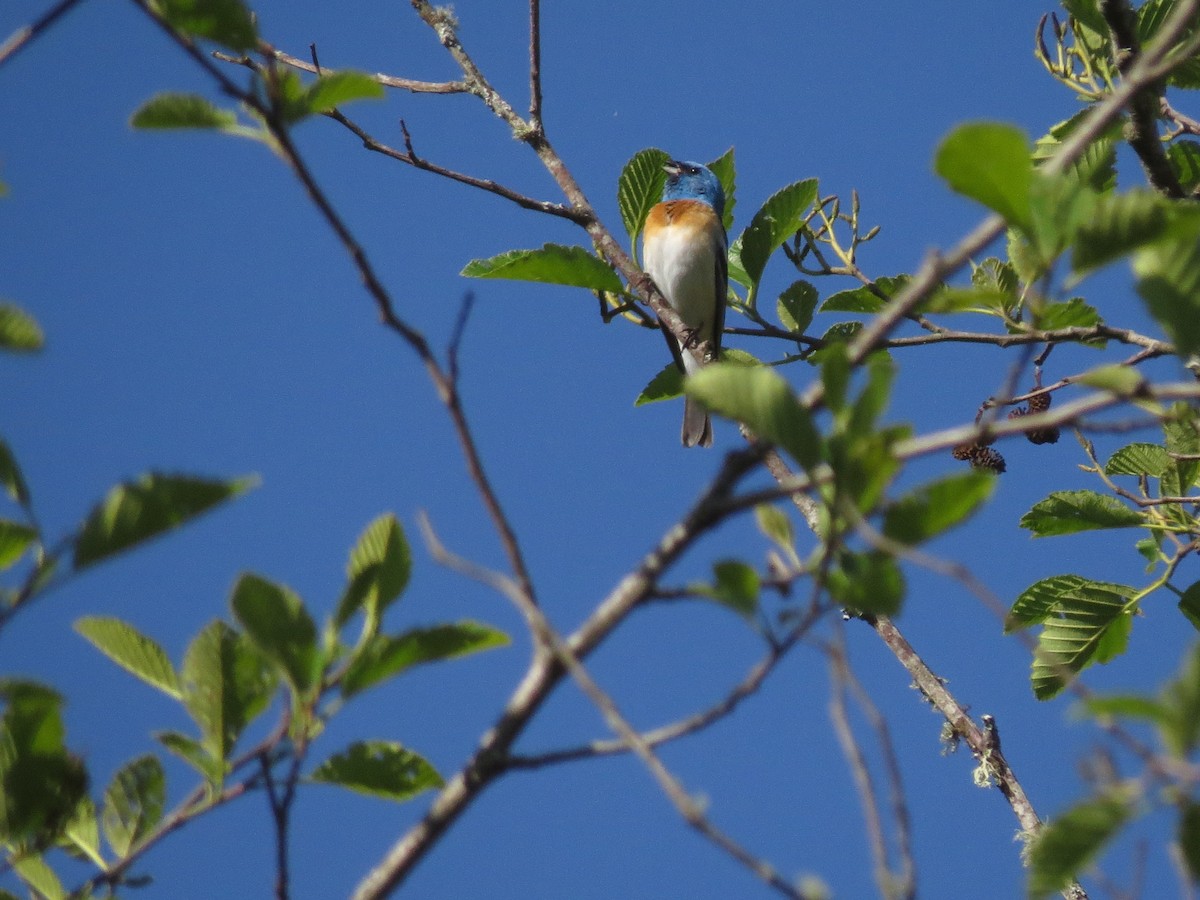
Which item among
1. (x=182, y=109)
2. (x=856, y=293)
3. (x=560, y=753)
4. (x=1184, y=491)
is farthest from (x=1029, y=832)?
(x=182, y=109)

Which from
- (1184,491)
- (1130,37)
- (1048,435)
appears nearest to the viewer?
(1130,37)

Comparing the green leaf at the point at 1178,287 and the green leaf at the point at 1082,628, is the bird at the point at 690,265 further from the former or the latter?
the green leaf at the point at 1178,287

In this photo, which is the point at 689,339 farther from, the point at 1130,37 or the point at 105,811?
the point at 105,811

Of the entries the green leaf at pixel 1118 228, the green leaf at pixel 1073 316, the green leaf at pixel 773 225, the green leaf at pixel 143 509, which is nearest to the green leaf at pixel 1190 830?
the green leaf at pixel 1118 228

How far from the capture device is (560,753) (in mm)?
1387

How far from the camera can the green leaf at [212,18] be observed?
5.52 feet

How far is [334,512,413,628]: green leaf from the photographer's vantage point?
5.74ft

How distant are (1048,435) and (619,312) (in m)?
1.51

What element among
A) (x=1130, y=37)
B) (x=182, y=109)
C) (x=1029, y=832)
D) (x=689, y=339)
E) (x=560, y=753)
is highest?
(x=1130, y=37)

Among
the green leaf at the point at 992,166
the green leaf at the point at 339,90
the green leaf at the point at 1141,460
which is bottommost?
the green leaf at the point at 992,166

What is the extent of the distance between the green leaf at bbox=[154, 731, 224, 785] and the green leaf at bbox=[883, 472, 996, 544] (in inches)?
38.2

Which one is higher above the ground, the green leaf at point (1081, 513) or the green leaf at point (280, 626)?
the green leaf at point (1081, 513)

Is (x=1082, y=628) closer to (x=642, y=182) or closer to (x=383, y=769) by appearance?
(x=642, y=182)

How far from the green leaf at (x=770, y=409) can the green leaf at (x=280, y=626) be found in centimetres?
63
